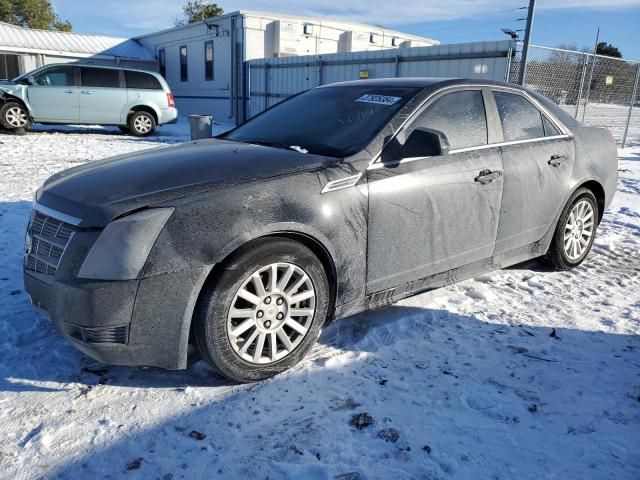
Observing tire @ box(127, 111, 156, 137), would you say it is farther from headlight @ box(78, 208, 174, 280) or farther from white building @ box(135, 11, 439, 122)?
headlight @ box(78, 208, 174, 280)

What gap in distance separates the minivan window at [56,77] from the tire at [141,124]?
71.6 inches

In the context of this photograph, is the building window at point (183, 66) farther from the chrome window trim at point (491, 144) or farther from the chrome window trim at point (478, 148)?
the chrome window trim at point (478, 148)

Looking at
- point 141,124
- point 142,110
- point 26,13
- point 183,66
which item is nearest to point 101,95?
point 142,110

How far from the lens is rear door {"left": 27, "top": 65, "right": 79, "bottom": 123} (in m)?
13.7

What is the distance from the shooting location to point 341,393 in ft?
8.92

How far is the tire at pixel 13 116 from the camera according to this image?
44.2 ft

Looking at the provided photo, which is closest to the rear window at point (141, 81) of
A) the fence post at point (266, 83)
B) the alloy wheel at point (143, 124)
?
the alloy wheel at point (143, 124)

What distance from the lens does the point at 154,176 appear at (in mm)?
2799

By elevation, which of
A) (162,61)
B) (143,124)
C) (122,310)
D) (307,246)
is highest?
(162,61)

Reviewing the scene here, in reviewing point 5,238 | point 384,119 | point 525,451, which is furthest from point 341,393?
point 5,238

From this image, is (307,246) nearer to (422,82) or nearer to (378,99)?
(378,99)

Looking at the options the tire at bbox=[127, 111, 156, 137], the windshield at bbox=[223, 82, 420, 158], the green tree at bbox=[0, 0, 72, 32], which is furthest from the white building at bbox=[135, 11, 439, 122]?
the green tree at bbox=[0, 0, 72, 32]

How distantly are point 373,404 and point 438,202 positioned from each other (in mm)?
1405

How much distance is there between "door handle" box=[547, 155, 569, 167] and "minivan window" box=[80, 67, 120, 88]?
43.4 ft
